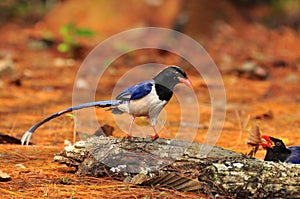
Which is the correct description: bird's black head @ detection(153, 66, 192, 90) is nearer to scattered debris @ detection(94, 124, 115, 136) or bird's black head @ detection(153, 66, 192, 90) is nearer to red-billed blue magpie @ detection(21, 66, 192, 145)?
red-billed blue magpie @ detection(21, 66, 192, 145)

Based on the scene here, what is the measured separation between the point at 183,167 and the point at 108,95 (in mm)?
4282

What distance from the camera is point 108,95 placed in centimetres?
748

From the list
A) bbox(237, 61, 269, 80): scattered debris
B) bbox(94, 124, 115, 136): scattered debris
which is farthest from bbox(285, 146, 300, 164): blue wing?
bbox(237, 61, 269, 80): scattered debris

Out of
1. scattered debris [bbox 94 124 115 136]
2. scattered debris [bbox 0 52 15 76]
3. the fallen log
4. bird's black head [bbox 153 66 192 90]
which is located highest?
scattered debris [bbox 0 52 15 76]

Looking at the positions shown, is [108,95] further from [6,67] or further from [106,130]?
[106,130]

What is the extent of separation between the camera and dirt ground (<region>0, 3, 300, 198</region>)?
10.8ft

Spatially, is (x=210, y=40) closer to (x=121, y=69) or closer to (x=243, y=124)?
(x=121, y=69)

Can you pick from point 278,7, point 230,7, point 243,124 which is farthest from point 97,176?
point 278,7

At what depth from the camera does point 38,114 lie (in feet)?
20.3

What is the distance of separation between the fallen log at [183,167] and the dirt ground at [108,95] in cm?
8

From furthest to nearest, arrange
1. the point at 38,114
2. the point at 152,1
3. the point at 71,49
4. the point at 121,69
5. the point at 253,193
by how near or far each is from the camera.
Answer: the point at 152,1
the point at 71,49
the point at 121,69
the point at 38,114
the point at 253,193

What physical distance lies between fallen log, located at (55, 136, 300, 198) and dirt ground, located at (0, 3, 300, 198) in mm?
76

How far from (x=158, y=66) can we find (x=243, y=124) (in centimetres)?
431

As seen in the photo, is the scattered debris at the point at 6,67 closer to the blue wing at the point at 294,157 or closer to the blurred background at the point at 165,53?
the blurred background at the point at 165,53
